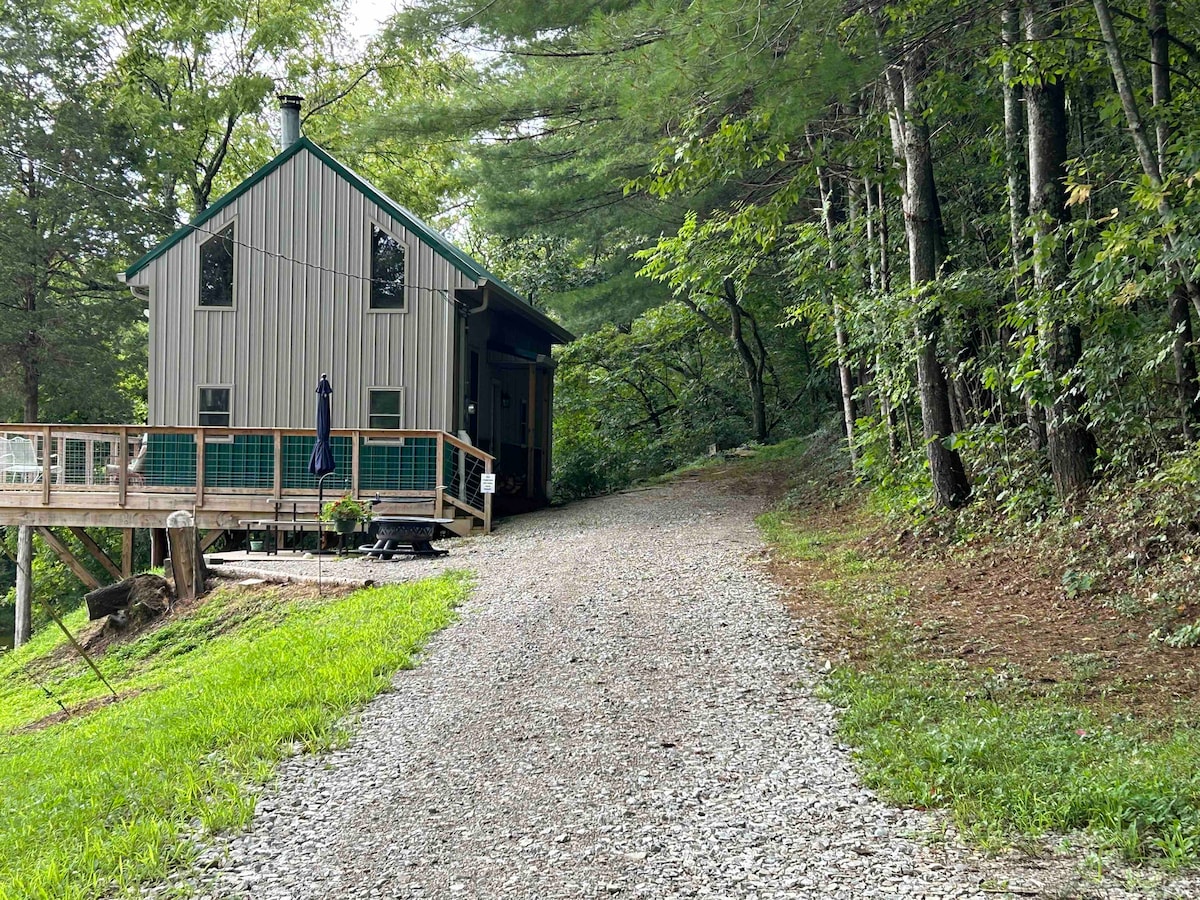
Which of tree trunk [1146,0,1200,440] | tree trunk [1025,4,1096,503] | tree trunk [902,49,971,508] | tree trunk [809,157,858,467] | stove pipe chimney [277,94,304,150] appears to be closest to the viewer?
tree trunk [1146,0,1200,440]

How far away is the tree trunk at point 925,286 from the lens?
1001 centimetres

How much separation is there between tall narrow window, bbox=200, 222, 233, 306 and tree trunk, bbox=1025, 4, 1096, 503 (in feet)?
40.8

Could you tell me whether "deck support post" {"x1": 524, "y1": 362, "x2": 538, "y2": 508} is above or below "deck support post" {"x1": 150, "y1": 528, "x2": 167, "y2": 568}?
above

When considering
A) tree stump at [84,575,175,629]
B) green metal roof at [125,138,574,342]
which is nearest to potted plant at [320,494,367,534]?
tree stump at [84,575,175,629]

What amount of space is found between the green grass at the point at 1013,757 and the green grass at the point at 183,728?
9.20ft

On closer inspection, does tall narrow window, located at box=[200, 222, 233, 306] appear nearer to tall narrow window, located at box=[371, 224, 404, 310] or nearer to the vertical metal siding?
the vertical metal siding

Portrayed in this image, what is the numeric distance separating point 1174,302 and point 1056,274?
1364 mm

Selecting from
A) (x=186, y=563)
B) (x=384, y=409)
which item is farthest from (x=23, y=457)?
(x=384, y=409)

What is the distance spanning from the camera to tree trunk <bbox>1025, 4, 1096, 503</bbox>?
26.9ft

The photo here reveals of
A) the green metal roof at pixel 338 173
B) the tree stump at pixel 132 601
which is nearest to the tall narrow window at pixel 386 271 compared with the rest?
the green metal roof at pixel 338 173

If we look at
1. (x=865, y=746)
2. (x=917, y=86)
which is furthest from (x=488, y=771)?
(x=917, y=86)

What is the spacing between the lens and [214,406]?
52.5 feet

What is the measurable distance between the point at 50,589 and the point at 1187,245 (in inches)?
991

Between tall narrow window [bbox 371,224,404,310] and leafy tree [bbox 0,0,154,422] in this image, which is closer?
tall narrow window [bbox 371,224,404,310]
